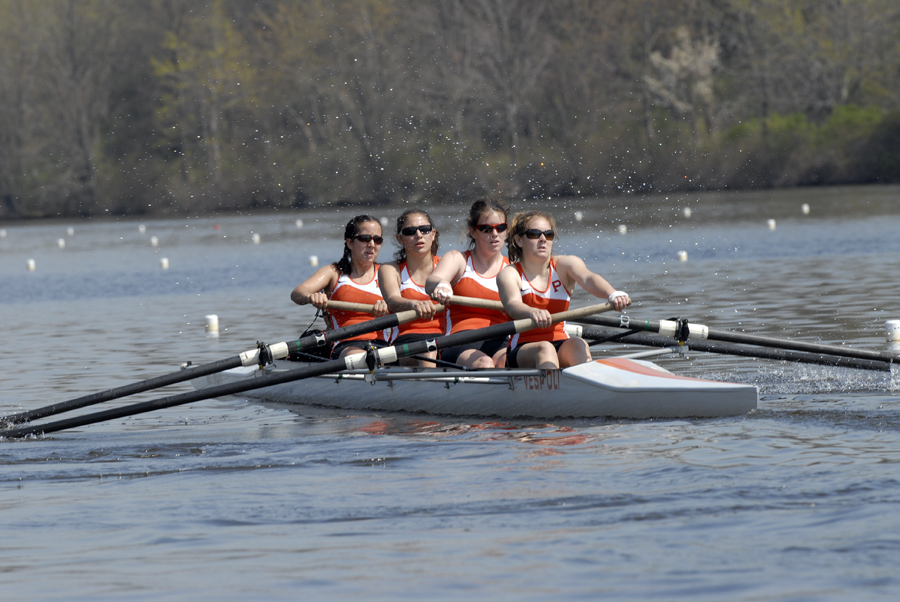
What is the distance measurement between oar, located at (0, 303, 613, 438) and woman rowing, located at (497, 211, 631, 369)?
0.19 m

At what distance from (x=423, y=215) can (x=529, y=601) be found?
480 cm

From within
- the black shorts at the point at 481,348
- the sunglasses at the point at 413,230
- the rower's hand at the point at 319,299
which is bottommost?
the black shorts at the point at 481,348

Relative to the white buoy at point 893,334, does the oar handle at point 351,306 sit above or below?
above

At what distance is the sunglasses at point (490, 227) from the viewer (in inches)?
328

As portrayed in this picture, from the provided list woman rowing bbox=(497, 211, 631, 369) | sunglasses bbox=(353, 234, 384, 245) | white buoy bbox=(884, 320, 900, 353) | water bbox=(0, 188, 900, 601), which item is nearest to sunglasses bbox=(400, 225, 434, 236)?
sunglasses bbox=(353, 234, 384, 245)

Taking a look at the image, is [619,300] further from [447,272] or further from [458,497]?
[458,497]

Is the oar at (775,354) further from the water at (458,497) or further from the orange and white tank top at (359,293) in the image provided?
the orange and white tank top at (359,293)

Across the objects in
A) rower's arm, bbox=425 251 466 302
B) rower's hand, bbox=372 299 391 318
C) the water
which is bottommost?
the water

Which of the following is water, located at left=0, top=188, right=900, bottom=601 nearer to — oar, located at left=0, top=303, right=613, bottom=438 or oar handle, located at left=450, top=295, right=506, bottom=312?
oar, located at left=0, top=303, right=613, bottom=438

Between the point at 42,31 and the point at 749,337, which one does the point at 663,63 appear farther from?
the point at 749,337

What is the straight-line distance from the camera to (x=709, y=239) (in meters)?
27.5

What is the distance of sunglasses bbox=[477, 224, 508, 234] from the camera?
8344 mm

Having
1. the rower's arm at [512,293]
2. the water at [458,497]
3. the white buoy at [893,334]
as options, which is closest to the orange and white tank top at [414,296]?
the water at [458,497]

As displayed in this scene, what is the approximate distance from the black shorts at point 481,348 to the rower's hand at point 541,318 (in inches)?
33.6
